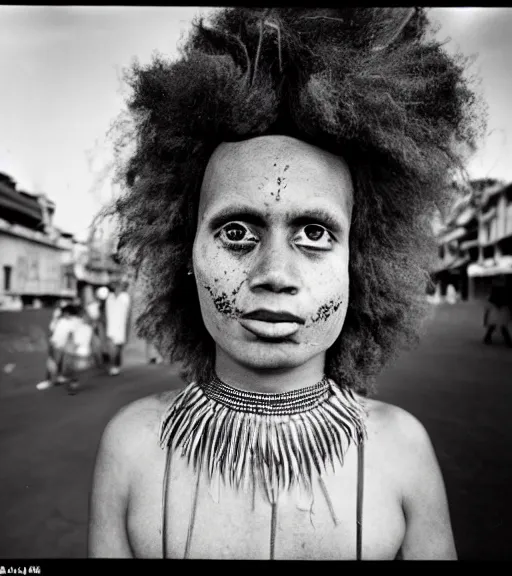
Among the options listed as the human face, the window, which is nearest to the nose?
the human face

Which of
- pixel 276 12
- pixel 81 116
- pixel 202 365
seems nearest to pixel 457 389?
pixel 202 365

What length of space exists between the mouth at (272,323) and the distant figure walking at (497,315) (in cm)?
95

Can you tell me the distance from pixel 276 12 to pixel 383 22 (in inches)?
11.7

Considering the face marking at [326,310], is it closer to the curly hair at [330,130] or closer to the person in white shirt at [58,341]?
the curly hair at [330,130]

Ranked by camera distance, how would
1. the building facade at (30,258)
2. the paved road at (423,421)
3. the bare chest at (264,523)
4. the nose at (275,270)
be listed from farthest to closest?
1. the building facade at (30,258)
2. the paved road at (423,421)
3. the bare chest at (264,523)
4. the nose at (275,270)

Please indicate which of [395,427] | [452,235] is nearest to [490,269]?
[452,235]

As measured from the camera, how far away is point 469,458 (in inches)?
66.2

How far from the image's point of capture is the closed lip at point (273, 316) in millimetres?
1143

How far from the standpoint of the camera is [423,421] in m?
1.70

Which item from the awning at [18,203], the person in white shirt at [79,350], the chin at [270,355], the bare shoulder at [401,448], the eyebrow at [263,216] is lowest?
the bare shoulder at [401,448]

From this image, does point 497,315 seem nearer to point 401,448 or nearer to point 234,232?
point 401,448

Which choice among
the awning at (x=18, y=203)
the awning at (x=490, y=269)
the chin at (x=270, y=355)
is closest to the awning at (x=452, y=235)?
the awning at (x=490, y=269)

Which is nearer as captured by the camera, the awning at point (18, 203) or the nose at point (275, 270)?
the nose at point (275, 270)

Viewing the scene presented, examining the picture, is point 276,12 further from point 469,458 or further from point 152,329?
point 469,458
